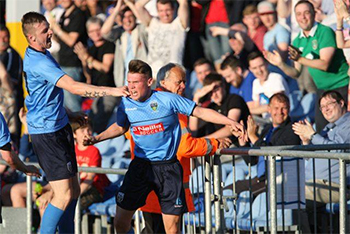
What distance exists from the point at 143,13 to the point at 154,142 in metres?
5.51

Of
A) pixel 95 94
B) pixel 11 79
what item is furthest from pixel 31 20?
pixel 11 79

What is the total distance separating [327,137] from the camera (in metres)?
8.91

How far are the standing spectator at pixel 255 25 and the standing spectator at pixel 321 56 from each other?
1415 millimetres

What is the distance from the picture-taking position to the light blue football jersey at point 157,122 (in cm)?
702

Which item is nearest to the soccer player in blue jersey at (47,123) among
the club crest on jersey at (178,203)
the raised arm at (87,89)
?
the raised arm at (87,89)

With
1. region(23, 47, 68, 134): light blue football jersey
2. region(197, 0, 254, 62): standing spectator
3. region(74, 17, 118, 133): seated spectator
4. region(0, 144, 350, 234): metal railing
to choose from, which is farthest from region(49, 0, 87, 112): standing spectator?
region(23, 47, 68, 134): light blue football jersey

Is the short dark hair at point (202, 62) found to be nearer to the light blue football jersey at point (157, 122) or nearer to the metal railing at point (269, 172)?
the metal railing at point (269, 172)

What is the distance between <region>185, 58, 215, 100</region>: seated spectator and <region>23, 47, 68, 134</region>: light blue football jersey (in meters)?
4.55

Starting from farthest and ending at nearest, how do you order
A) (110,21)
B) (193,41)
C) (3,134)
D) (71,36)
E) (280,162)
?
(71,36), (110,21), (193,41), (280,162), (3,134)

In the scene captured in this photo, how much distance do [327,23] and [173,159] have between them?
4.56 m

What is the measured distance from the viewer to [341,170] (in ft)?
21.5

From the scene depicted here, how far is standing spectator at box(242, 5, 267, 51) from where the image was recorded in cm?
1194

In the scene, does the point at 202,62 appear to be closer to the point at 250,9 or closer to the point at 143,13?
the point at 250,9

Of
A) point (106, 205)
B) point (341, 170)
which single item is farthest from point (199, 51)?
point (341, 170)
